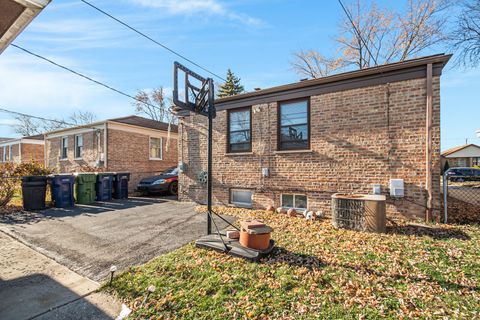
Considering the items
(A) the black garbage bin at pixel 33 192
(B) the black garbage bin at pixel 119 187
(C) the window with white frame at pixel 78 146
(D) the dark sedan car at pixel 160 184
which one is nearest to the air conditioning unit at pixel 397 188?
(D) the dark sedan car at pixel 160 184

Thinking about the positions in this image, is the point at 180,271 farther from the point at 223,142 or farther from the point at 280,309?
the point at 223,142

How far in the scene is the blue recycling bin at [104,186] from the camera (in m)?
9.73

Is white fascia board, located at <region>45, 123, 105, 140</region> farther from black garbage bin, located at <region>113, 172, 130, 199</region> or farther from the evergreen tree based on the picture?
the evergreen tree

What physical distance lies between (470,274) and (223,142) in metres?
6.83

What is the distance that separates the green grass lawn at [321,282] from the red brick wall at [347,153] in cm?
176

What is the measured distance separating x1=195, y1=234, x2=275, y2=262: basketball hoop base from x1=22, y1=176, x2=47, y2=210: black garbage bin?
24.4ft

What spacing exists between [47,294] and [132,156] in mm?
11236

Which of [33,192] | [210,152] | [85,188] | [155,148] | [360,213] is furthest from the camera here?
[155,148]

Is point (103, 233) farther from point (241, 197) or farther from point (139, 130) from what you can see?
point (139, 130)

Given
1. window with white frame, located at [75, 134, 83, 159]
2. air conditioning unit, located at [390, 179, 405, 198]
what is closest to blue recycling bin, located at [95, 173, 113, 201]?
window with white frame, located at [75, 134, 83, 159]

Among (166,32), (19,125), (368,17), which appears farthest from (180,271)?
(19,125)

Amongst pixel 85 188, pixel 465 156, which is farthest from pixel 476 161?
pixel 85 188

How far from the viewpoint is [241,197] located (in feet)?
25.9

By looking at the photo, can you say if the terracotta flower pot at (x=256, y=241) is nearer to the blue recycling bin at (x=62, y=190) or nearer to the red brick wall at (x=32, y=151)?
the blue recycling bin at (x=62, y=190)
